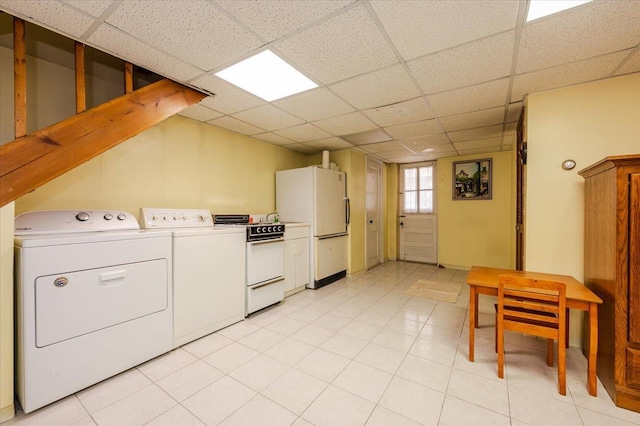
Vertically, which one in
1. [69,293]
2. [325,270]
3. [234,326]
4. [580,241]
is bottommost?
[234,326]

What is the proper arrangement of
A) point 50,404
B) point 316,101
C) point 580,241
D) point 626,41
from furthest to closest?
1. point 316,101
2. point 580,241
3. point 626,41
4. point 50,404

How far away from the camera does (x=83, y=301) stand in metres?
1.89

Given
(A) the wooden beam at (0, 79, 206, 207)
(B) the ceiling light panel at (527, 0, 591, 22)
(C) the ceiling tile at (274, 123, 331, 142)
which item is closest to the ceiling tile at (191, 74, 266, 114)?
(A) the wooden beam at (0, 79, 206, 207)

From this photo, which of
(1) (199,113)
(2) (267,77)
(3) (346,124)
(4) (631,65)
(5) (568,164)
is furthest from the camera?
(3) (346,124)

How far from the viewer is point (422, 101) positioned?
2.98 meters

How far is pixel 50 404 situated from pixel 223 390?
116 centimetres

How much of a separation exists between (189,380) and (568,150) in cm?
411

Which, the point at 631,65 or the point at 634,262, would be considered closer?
the point at 634,262

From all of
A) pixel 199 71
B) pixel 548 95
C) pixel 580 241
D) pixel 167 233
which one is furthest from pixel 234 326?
pixel 548 95

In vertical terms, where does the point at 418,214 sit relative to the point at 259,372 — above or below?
above

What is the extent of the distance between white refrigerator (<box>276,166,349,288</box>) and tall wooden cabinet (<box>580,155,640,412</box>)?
11.1 feet

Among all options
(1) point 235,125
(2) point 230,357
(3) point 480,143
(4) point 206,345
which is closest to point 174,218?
(4) point 206,345

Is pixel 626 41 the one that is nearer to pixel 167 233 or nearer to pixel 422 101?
pixel 422 101

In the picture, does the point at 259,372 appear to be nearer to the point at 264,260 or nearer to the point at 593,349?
the point at 264,260
